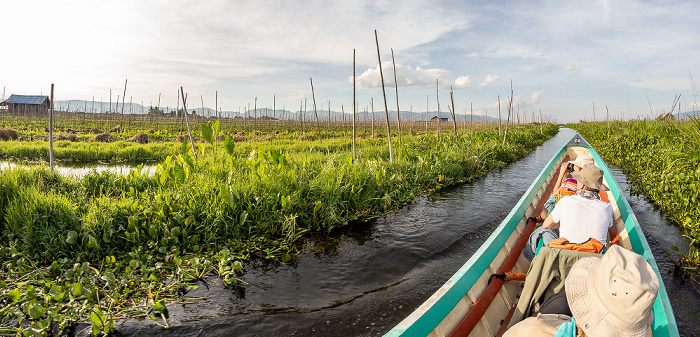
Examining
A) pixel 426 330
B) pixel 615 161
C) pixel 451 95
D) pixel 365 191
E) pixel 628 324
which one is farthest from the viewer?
pixel 451 95

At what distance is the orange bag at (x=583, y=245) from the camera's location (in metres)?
2.69

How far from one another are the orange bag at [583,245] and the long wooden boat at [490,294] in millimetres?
344

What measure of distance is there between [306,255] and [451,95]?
39.5 feet

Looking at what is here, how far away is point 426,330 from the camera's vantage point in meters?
1.88

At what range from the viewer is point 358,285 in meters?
4.19

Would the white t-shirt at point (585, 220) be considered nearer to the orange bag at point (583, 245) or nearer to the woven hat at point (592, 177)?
the orange bag at point (583, 245)

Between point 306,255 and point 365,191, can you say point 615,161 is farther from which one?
point 306,255

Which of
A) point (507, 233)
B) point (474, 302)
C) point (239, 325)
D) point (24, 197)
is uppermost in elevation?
point (24, 197)

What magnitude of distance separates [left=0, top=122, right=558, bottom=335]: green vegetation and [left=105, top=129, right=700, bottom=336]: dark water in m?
0.27

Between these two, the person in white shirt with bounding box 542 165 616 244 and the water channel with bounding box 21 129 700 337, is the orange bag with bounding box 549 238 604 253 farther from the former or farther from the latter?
the water channel with bounding box 21 129 700 337


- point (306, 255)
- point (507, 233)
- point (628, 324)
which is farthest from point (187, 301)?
point (628, 324)

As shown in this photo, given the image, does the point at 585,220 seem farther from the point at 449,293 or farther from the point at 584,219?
the point at 449,293

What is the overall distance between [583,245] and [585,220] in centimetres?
20

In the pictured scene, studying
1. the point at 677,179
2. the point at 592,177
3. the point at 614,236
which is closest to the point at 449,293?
the point at 592,177
